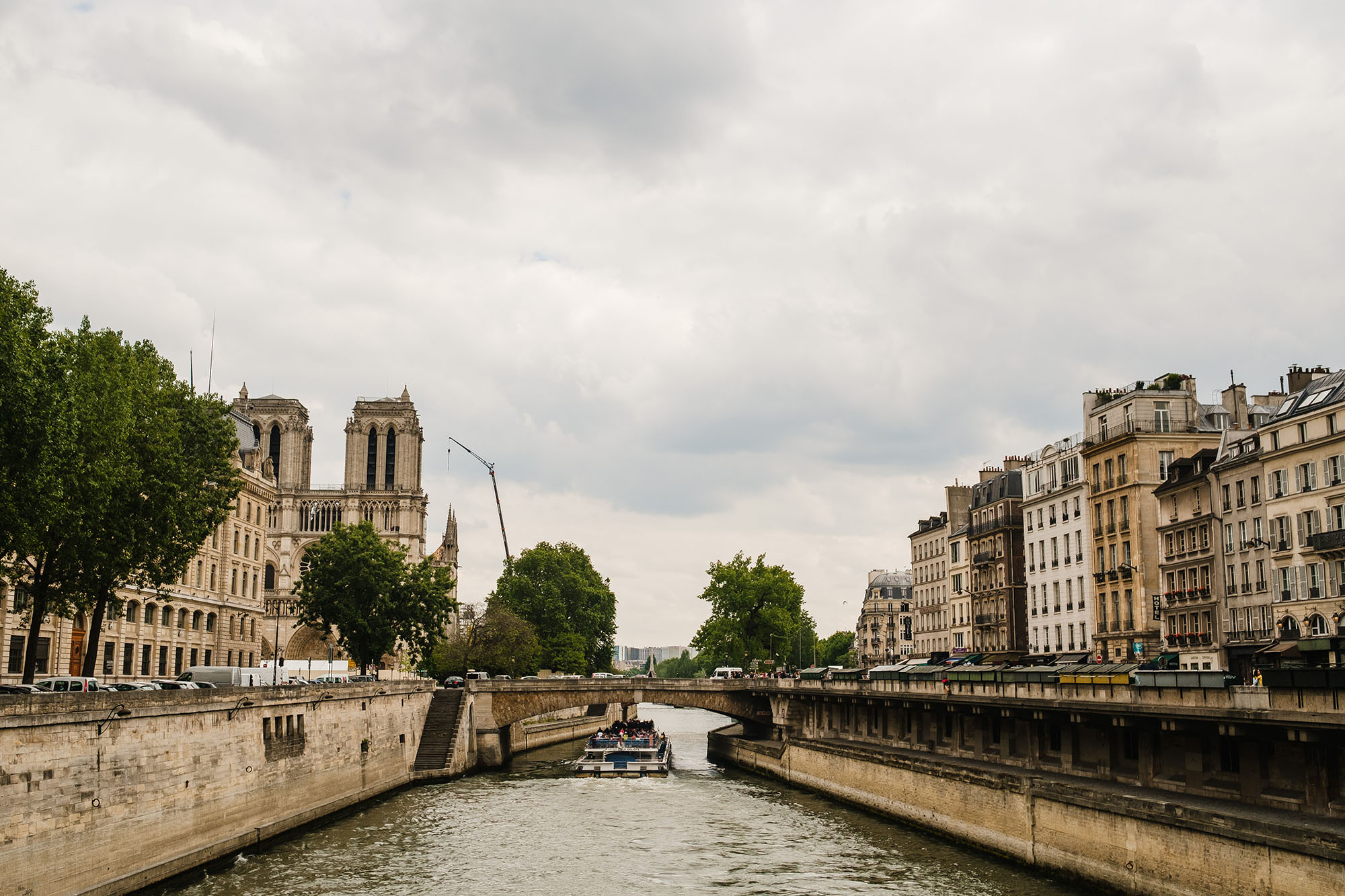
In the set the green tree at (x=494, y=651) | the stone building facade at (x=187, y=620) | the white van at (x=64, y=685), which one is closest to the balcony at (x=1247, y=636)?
the white van at (x=64, y=685)

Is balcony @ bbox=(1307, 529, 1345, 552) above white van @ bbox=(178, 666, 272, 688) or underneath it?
above

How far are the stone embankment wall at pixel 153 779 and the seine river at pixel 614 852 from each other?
1.47 metres

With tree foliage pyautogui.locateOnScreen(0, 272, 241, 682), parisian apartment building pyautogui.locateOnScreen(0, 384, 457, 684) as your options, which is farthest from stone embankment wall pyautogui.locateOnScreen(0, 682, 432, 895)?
parisian apartment building pyautogui.locateOnScreen(0, 384, 457, 684)

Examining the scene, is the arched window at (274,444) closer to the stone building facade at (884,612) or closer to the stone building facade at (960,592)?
the stone building facade at (884,612)

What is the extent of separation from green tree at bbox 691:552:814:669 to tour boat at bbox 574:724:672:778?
4371cm

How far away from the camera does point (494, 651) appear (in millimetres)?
99250

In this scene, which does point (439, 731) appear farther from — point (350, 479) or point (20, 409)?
point (350, 479)

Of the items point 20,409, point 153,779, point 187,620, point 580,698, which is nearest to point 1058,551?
point 580,698

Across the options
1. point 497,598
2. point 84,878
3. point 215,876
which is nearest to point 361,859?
point 215,876

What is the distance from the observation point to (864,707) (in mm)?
65062

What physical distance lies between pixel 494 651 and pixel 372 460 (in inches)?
2497

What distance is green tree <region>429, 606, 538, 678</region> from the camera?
326 ft

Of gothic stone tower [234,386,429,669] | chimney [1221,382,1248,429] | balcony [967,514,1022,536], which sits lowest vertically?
balcony [967,514,1022,536]

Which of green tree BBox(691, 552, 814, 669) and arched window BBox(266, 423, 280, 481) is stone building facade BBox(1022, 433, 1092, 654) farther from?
arched window BBox(266, 423, 280, 481)
